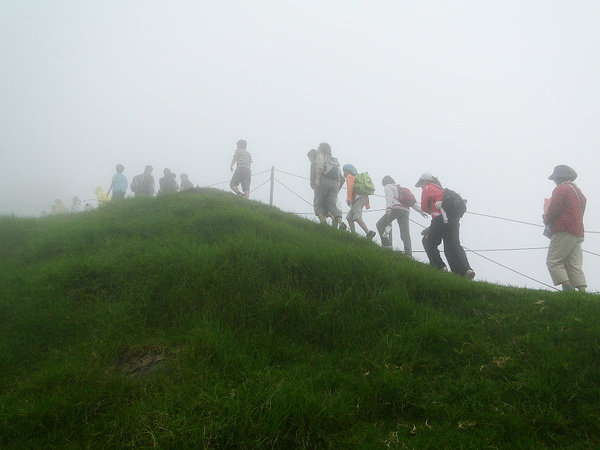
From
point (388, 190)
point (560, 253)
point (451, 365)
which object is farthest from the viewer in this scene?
point (388, 190)

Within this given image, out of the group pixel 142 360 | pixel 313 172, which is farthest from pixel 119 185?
pixel 142 360

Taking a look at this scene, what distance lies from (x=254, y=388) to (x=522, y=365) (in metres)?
2.12

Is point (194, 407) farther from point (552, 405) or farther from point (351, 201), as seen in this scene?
point (351, 201)

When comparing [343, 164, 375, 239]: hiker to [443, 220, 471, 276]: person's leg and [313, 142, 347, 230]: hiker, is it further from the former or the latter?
[443, 220, 471, 276]: person's leg

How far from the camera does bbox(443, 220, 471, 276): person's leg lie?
21.1 ft

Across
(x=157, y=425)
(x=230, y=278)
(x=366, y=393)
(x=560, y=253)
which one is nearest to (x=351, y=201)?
(x=560, y=253)

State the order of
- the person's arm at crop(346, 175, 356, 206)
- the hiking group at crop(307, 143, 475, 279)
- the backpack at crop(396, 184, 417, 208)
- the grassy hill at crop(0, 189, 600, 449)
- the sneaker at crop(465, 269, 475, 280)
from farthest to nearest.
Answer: the person's arm at crop(346, 175, 356, 206) < the backpack at crop(396, 184, 417, 208) < the hiking group at crop(307, 143, 475, 279) < the sneaker at crop(465, 269, 475, 280) < the grassy hill at crop(0, 189, 600, 449)

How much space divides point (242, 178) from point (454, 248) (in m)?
6.22

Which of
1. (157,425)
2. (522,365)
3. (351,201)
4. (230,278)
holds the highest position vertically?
(351,201)

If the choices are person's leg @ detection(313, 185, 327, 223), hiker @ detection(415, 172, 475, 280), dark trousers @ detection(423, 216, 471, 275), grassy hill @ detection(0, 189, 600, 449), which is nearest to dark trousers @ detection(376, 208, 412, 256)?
person's leg @ detection(313, 185, 327, 223)

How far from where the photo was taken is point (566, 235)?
578 centimetres

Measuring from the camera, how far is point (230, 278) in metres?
4.71

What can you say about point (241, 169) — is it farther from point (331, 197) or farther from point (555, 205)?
point (555, 205)

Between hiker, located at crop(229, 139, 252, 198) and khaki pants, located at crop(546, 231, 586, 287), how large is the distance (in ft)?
23.8
